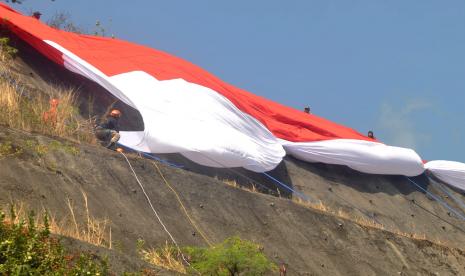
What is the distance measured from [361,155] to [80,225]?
34.5ft

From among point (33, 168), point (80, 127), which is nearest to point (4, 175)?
point (33, 168)

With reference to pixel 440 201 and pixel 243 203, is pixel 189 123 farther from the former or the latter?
pixel 440 201

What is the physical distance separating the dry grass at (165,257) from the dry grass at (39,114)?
2.71 metres

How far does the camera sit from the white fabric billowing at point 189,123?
15672mm

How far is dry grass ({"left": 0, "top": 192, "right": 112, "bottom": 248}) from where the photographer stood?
Result: 394 inches

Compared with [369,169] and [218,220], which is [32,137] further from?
[369,169]

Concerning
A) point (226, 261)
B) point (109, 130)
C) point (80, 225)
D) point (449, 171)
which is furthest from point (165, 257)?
point (449, 171)

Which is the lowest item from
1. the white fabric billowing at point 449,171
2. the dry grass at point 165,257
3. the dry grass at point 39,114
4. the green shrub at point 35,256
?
the dry grass at point 165,257

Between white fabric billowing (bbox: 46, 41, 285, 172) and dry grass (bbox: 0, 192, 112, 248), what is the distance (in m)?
4.21

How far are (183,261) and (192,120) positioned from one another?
564cm

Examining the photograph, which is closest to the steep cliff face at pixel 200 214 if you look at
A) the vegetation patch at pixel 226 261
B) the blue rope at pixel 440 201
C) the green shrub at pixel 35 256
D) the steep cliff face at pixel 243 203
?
the steep cliff face at pixel 243 203

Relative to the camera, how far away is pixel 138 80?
17.3m

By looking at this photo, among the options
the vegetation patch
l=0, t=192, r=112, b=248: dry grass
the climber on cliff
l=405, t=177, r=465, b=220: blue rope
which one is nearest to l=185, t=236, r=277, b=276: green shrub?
the vegetation patch

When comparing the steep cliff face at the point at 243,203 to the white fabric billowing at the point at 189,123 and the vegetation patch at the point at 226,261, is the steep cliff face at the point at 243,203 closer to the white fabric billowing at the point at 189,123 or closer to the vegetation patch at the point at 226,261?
the white fabric billowing at the point at 189,123
